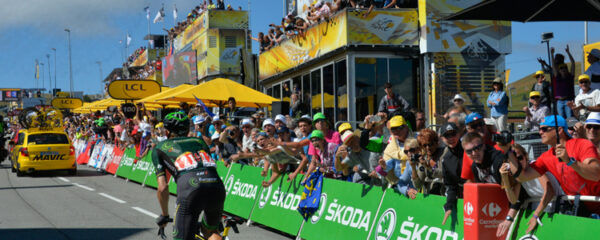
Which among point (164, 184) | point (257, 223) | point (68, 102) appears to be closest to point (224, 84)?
point (257, 223)

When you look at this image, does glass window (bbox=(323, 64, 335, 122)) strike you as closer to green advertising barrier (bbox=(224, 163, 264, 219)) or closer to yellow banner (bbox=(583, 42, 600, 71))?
yellow banner (bbox=(583, 42, 600, 71))

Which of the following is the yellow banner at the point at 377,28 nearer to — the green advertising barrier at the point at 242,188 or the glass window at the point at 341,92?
the glass window at the point at 341,92

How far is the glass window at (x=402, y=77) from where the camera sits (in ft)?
61.5

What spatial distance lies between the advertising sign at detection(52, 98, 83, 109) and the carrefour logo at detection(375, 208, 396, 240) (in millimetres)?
36328

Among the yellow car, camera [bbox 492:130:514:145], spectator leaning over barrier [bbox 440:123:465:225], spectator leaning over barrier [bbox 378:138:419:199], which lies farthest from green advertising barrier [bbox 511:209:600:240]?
the yellow car

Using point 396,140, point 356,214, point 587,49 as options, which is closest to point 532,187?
point 396,140

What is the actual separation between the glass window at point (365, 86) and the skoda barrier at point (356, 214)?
19.9 ft

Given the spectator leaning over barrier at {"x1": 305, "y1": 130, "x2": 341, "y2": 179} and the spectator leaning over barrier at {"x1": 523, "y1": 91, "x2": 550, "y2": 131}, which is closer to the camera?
the spectator leaning over barrier at {"x1": 305, "y1": 130, "x2": 341, "y2": 179}

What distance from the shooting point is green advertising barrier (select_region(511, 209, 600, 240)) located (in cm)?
515

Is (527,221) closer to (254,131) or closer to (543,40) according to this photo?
(543,40)

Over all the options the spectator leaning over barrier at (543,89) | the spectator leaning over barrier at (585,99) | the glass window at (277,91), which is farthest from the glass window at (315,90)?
the spectator leaning over barrier at (585,99)

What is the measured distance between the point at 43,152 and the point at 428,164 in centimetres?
1789

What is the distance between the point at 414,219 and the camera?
7328mm

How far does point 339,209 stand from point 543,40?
4.00 metres
